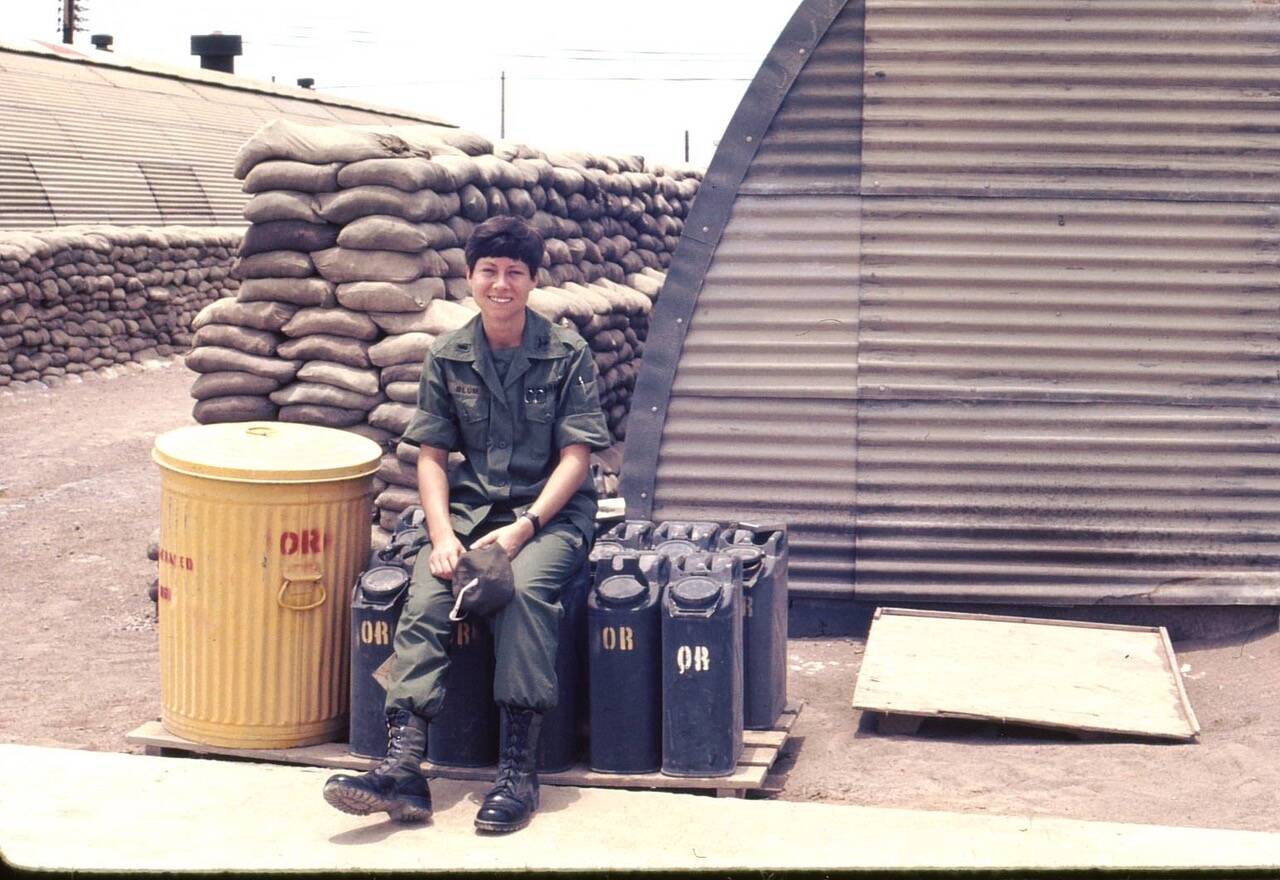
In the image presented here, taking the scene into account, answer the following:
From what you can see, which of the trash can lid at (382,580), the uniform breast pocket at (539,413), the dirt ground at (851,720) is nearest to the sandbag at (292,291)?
the dirt ground at (851,720)

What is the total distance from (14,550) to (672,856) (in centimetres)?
681

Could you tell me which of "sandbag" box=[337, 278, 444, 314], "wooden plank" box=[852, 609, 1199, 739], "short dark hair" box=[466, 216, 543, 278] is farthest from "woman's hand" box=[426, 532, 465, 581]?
"sandbag" box=[337, 278, 444, 314]

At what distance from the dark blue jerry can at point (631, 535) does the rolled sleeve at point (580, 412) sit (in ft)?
2.49

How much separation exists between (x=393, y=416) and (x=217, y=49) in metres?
25.4

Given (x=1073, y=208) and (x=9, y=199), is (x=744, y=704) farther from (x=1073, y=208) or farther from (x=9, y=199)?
(x=9, y=199)

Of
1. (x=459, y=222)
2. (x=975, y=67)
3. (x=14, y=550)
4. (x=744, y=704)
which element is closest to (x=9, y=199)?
(x=14, y=550)

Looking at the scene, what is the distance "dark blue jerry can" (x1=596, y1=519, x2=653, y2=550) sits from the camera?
5828 mm

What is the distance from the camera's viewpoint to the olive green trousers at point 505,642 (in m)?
4.64

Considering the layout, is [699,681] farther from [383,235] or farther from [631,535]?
[383,235]

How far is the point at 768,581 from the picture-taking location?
5.56 meters

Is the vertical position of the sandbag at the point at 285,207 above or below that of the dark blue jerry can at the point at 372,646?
above

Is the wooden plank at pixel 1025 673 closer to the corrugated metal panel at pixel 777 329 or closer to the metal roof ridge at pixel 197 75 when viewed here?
the corrugated metal panel at pixel 777 329

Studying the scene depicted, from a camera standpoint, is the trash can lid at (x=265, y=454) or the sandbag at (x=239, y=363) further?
the sandbag at (x=239, y=363)

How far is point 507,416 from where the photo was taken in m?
5.12
